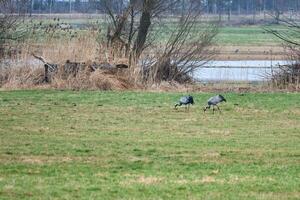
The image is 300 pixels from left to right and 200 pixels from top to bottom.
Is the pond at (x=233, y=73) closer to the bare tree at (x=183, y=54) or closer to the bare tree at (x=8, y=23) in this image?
the bare tree at (x=183, y=54)

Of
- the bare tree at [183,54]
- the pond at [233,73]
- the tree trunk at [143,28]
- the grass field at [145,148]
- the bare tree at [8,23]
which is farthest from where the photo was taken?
the pond at [233,73]

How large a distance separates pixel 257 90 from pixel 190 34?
5515mm

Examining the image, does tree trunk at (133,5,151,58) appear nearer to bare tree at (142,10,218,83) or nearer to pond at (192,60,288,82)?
bare tree at (142,10,218,83)

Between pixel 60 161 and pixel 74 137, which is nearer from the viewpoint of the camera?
pixel 60 161

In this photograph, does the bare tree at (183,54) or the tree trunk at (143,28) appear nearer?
the bare tree at (183,54)

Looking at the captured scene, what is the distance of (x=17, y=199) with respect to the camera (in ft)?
36.9

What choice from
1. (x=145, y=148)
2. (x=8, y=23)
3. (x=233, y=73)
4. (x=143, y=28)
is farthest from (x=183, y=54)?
(x=145, y=148)

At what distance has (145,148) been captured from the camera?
16.3 meters

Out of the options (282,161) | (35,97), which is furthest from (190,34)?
(282,161)

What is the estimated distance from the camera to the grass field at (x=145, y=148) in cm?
1217

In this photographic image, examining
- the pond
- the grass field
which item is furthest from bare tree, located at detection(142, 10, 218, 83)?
the grass field

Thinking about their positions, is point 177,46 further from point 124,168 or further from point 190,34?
point 124,168

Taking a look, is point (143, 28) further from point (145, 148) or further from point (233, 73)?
point (145, 148)

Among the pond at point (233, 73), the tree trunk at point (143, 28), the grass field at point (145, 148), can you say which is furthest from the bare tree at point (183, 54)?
the grass field at point (145, 148)
